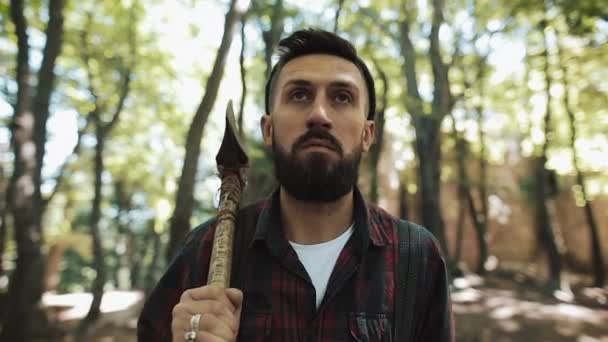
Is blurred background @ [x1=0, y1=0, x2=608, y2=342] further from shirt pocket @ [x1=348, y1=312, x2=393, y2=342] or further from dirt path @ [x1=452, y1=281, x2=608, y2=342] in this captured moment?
shirt pocket @ [x1=348, y1=312, x2=393, y2=342]

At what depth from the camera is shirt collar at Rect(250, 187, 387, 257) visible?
1.98 metres

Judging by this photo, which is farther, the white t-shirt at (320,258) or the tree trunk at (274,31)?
the tree trunk at (274,31)

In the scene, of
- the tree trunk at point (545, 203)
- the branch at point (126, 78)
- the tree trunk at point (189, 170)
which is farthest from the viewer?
the tree trunk at point (545, 203)

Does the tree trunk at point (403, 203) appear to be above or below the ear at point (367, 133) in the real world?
below

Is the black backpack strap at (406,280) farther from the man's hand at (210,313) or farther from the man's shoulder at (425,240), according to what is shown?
the man's hand at (210,313)

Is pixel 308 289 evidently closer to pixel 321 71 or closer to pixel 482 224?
pixel 321 71

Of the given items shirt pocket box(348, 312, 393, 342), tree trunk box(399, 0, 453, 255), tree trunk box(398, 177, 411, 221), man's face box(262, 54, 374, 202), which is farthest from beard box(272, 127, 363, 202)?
tree trunk box(398, 177, 411, 221)

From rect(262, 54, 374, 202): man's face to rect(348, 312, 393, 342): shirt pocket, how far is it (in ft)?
1.95

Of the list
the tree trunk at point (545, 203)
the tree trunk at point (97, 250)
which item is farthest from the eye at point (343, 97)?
the tree trunk at point (545, 203)

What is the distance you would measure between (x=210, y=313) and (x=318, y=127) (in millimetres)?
1007

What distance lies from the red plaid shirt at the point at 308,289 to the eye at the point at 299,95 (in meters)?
0.60

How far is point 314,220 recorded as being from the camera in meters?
2.11

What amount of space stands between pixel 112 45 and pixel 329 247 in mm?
11737

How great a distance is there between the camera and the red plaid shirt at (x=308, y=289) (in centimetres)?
178
